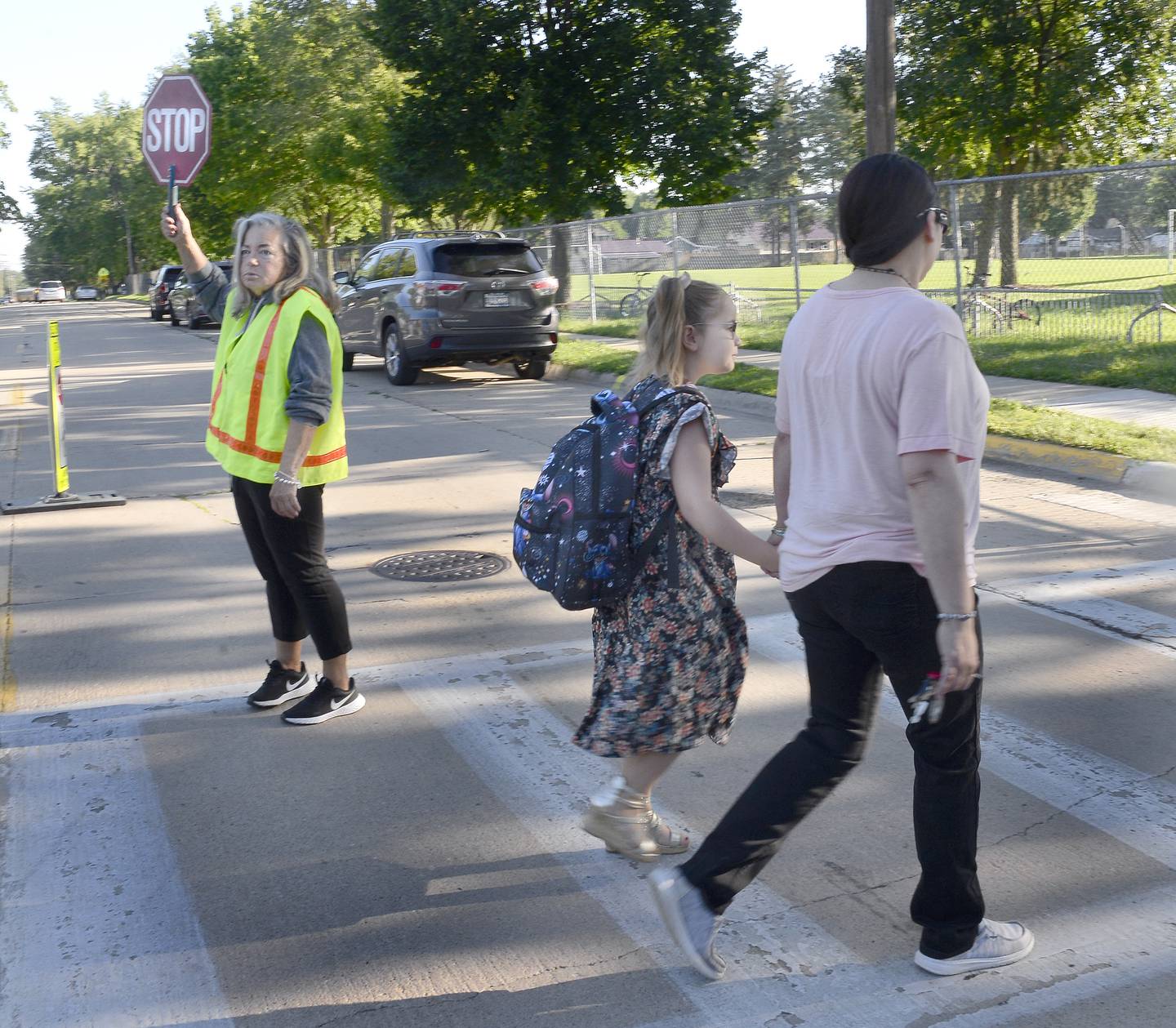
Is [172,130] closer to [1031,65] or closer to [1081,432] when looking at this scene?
[1081,432]

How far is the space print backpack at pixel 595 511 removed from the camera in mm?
3230

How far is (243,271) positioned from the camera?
4488 millimetres

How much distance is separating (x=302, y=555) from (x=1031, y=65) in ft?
87.6

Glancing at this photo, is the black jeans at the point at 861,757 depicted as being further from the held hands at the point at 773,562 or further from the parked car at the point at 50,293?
the parked car at the point at 50,293

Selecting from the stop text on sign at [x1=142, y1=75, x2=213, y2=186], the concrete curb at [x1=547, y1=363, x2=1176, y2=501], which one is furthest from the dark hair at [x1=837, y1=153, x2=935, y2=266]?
the concrete curb at [x1=547, y1=363, x2=1176, y2=501]

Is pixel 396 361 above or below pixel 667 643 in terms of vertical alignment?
above

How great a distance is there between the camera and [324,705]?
193 inches

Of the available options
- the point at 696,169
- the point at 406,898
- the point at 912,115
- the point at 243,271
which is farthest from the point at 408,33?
the point at 406,898

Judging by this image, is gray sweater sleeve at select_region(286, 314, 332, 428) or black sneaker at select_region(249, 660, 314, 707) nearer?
gray sweater sleeve at select_region(286, 314, 332, 428)

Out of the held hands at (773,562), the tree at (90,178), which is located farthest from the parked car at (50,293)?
the held hands at (773,562)

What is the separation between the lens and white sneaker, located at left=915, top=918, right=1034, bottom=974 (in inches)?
118

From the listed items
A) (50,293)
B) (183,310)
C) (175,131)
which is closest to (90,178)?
(50,293)

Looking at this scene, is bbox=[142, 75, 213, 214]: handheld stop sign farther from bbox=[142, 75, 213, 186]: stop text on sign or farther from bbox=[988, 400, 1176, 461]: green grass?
bbox=[988, 400, 1176, 461]: green grass

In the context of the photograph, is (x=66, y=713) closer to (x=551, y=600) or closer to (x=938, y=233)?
(x=551, y=600)
